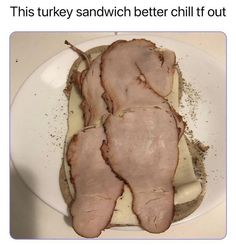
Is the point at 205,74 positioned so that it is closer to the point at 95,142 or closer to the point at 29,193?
the point at 95,142

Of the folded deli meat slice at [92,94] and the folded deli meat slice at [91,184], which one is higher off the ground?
A: the folded deli meat slice at [92,94]

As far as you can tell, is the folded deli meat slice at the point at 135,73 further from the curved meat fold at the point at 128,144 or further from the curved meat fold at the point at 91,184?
the curved meat fold at the point at 91,184

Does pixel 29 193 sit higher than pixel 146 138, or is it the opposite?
pixel 146 138

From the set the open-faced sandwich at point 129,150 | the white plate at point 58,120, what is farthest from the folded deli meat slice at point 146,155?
the white plate at point 58,120

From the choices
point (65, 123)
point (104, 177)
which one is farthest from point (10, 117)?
point (104, 177)

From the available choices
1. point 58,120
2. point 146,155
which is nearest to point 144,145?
point 146,155
